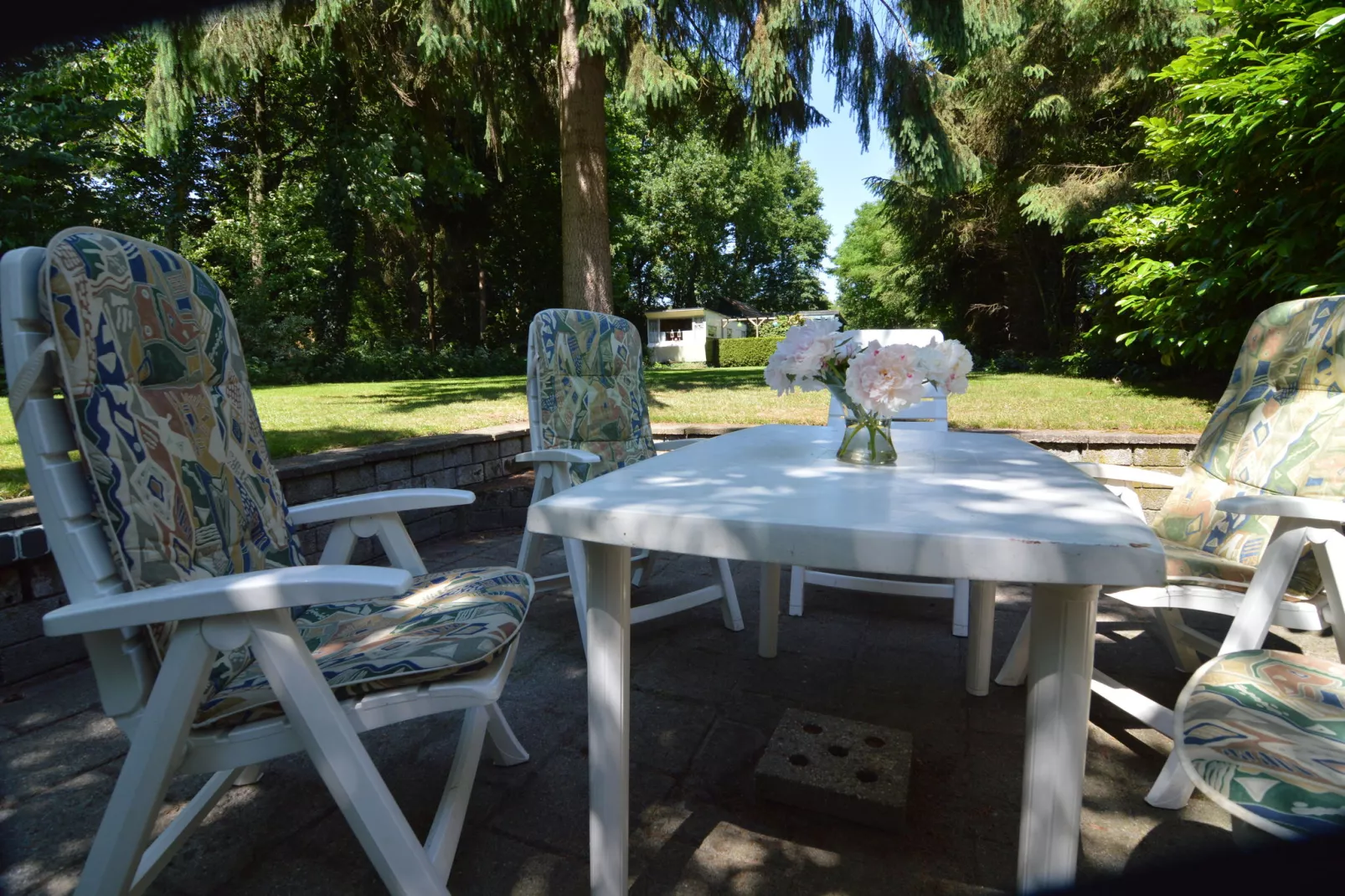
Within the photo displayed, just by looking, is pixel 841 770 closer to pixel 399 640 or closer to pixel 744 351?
pixel 399 640

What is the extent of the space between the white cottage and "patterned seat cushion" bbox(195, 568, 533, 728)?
1319 inches

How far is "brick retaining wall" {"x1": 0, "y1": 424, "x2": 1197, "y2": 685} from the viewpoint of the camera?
231 centimetres

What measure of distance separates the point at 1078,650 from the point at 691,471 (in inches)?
33.3

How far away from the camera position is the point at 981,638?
2.29 meters

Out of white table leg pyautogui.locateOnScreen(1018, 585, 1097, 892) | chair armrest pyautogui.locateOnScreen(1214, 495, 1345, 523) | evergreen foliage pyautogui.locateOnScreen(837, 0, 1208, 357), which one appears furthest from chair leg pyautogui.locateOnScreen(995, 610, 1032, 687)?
evergreen foliage pyautogui.locateOnScreen(837, 0, 1208, 357)

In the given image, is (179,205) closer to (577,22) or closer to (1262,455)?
(577,22)

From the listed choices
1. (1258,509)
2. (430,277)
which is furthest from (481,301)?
(1258,509)

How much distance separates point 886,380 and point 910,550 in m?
0.84

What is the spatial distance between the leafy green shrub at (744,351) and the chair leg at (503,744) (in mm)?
23423

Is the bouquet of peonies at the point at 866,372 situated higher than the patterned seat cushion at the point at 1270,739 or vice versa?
the bouquet of peonies at the point at 866,372

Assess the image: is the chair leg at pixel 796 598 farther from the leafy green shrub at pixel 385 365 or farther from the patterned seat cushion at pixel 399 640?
the leafy green shrub at pixel 385 365

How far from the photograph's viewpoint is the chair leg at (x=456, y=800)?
1.38 meters

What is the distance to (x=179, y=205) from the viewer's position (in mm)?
16000

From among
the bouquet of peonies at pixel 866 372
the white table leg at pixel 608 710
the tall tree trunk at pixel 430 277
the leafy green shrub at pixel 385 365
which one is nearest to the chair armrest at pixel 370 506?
the white table leg at pixel 608 710
